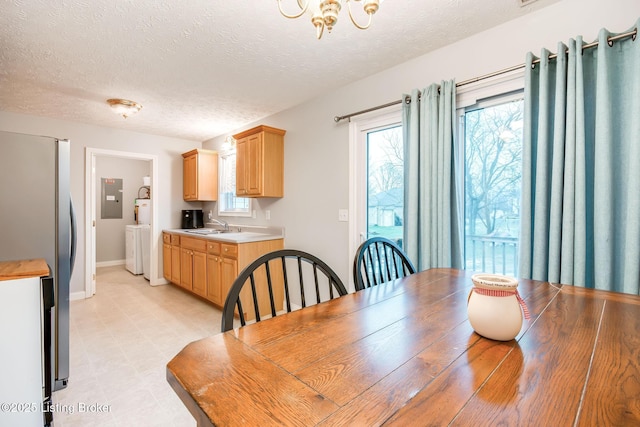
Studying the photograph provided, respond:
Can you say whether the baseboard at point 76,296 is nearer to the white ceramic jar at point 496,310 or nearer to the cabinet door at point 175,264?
the cabinet door at point 175,264

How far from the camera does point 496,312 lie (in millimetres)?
793

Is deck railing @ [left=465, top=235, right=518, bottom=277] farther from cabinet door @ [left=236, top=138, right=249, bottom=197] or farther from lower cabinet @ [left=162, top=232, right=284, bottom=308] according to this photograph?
cabinet door @ [left=236, top=138, right=249, bottom=197]

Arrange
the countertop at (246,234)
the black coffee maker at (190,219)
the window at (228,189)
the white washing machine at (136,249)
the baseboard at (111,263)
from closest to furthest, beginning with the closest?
the countertop at (246,234)
the window at (228,189)
the black coffee maker at (190,219)
the white washing machine at (136,249)
the baseboard at (111,263)

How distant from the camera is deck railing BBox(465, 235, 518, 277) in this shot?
2.12 metres

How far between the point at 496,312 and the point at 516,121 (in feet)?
5.67

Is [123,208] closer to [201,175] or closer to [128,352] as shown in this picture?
[201,175]

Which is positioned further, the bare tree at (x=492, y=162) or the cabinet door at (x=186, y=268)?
the cabinet door at (x=186, y=268)

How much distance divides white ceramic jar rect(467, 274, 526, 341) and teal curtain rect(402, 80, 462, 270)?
1320 mm

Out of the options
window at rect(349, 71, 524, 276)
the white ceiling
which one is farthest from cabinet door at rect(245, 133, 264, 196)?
window at rect(349, 71, 524, 276)

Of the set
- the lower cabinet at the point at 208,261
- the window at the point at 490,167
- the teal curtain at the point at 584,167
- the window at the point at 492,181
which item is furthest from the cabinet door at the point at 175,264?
the teal curtain at the point at 584,167

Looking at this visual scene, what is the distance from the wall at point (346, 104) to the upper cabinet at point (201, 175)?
933mm

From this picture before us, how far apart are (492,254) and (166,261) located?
171 inches

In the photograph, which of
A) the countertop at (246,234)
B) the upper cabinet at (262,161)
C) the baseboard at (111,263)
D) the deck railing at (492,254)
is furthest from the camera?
the baseboard at (111,263)

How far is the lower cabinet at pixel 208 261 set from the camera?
3201 mm
